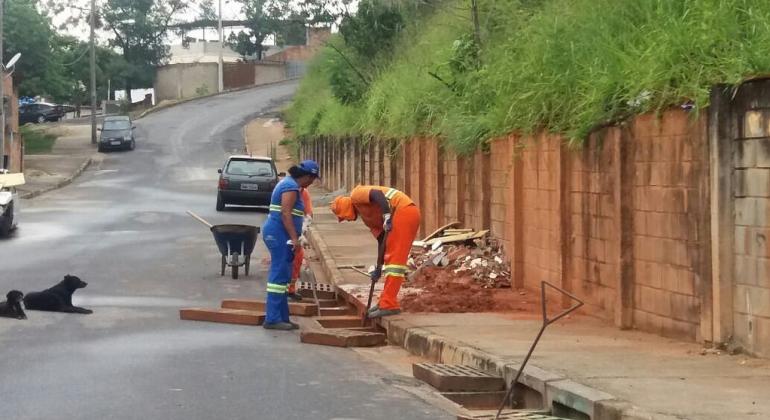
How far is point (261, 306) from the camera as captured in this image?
13.2 metres

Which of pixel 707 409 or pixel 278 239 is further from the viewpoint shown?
pixel 278 239

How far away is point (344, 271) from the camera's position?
16.7m

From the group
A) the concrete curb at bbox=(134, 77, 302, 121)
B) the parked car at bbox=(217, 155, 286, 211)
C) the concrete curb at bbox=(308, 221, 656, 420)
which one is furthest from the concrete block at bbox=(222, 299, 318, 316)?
the concrete curb at bbox=(134, 77, 302, 121)

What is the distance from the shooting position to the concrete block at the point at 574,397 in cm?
713

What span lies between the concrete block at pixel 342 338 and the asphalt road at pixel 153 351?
19 centimetres

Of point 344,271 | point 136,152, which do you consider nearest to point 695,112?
point 344,271

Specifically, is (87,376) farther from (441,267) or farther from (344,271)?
(344,271)

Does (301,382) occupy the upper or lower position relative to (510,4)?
lower

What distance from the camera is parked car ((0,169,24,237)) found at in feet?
73.8

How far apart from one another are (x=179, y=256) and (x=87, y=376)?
1083cm

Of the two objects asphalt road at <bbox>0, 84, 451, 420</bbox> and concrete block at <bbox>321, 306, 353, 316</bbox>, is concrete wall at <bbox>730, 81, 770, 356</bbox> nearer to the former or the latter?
asphalt road at <bbox>0, 84, 451, 420</bbox>

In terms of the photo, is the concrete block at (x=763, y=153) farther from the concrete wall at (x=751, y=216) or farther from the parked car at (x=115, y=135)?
the parked car at (x=115, y=135)

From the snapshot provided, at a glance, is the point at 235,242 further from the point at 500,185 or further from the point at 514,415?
the point at 514,415

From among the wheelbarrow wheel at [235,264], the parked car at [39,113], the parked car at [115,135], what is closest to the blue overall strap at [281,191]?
the wheelbarrow wheel at [235,264]
